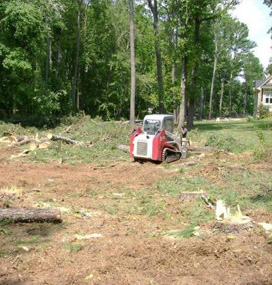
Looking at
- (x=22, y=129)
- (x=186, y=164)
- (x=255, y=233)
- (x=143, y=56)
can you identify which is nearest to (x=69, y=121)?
(x=22, y=129)

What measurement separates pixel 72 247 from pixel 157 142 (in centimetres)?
783

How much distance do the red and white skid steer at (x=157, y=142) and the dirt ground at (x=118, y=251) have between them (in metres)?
4.60

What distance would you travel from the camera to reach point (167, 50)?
27938mm

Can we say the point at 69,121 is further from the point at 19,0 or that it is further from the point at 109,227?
the point at 109,227

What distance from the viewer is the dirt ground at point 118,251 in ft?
17.3

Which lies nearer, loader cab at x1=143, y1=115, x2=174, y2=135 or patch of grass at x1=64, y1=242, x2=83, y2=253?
patch of grass at x1=64, y1=242, x2=83, y2=253

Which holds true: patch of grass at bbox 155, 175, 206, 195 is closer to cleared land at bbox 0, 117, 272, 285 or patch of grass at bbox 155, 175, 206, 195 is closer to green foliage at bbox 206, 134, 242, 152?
cleared land at bbox 0, 117, 272, 285

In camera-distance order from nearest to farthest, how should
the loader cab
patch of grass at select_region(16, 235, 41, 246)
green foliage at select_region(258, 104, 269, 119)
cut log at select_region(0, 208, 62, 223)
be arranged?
patch of grass at select_region(16, 235, 41, 246), cut log at select_region(0, 208, 62, 223), the loader cab, green foliage at select_region(258, 104, 269, 119)

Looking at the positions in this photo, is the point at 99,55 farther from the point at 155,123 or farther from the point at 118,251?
the point at 118,251

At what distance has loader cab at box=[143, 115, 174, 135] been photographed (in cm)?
1432

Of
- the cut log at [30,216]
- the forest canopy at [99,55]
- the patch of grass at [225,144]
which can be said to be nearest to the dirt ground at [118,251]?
the cut log at [30,216]

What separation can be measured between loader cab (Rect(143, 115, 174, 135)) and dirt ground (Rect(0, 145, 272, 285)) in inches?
211

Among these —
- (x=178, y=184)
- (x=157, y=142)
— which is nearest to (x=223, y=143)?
(x=157, y=142)

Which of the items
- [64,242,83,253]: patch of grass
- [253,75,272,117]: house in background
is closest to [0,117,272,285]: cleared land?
[64,242,83,253]: patch of grass
